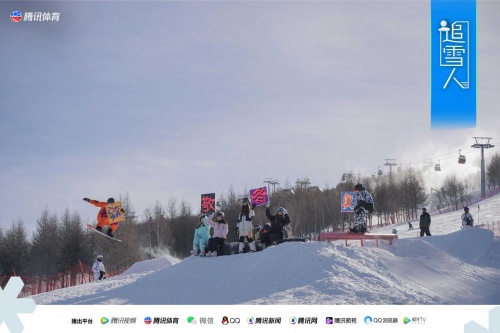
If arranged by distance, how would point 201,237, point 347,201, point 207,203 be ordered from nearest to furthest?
point 201,237, point 207,203, point 347,201

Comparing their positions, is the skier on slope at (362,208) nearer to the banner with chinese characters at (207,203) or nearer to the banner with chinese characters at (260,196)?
the banner with chinese characters at (260,196)

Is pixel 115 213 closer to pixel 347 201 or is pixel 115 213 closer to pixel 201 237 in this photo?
pixel 201 237

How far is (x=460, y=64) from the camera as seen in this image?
8180mm

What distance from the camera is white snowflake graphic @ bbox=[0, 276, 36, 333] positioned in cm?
652

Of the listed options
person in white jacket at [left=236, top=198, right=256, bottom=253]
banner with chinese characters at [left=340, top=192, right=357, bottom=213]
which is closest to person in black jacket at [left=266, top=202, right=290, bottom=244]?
person in white jacket at [left=236, top=198, right=256, bottom=253]
